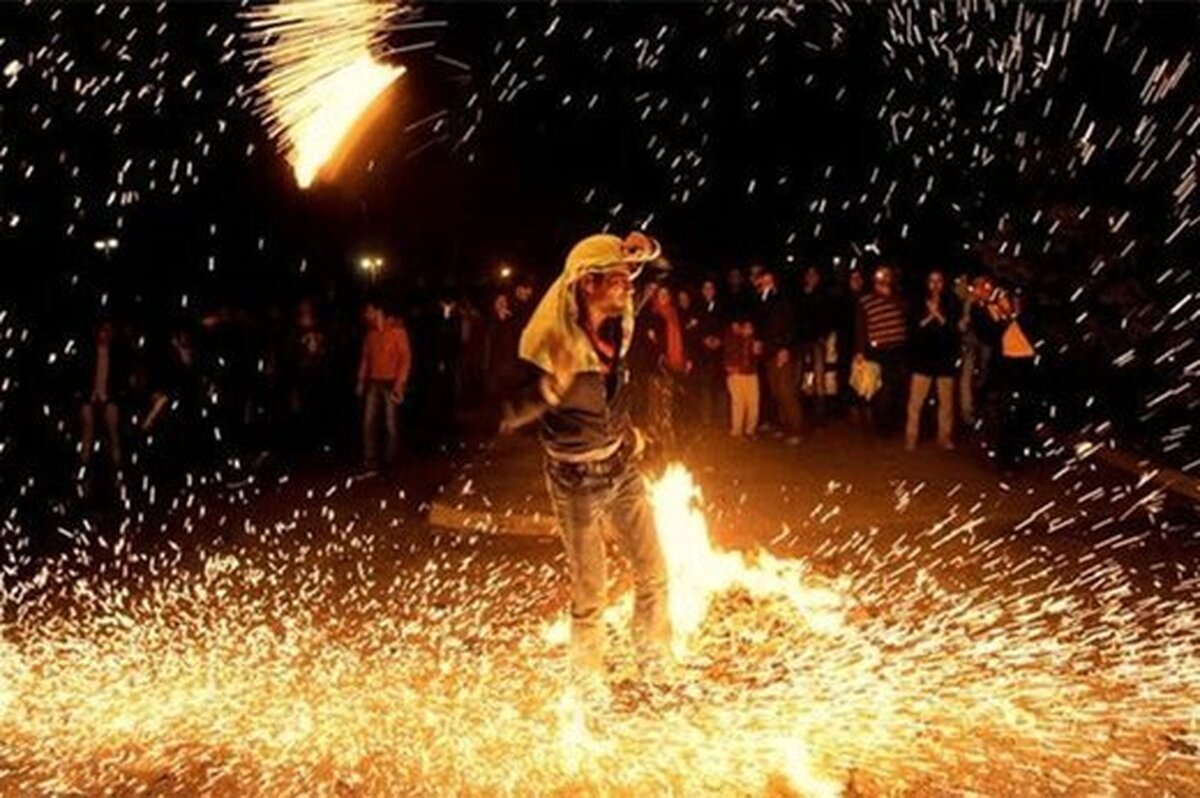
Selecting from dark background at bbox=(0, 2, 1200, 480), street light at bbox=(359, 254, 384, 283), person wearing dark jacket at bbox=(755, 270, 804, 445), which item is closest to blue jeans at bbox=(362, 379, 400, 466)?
dark background at bbox=(0, 2, 1200, 480)

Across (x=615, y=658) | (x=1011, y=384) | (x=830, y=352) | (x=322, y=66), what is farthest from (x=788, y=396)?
(x=615, y=658)

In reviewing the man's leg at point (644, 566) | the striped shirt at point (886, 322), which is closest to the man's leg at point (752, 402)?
the striped shirt at point (886, 322)

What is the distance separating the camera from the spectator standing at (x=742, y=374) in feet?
43.0

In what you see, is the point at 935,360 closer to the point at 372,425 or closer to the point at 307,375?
the point at 372,425

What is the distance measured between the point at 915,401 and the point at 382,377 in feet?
16.8

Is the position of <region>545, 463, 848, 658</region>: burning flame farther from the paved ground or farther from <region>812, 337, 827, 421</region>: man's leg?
<region>812, 337, 827, 421</region>: man's leg

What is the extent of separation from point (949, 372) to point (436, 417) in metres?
7.75

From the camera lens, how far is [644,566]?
216 inches

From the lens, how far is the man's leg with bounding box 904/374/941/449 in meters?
11.9

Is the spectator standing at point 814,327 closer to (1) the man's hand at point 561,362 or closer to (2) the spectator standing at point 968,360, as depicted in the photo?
(2) the spectator standing at point 968,360

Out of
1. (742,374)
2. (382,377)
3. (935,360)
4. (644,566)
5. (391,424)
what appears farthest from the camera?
(742,374)

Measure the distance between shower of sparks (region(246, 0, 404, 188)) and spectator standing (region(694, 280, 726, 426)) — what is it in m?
6.60

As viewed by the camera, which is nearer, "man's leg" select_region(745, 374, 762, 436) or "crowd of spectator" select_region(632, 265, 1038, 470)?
"crowd of spectator" select_region(632, 265, 1038, 470)

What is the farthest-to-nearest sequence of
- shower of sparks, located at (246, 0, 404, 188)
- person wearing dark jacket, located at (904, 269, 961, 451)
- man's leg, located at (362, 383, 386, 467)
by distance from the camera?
man's leg, located at (362, 383, 386, 467)
person wearing dark jacket, located at (904, 269, 961, 451)
shower of sparks, located at (246, 0, 404, 188)
